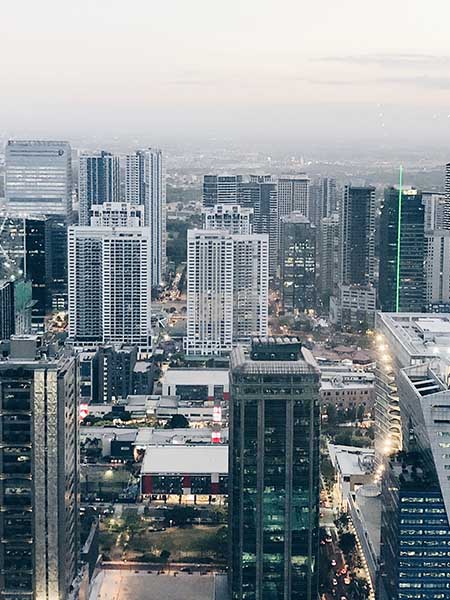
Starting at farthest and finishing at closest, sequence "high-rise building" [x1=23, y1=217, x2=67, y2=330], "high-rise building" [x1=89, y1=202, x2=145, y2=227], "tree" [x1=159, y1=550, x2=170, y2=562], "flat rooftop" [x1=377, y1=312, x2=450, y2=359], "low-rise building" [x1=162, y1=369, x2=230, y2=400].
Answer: "high-rise building" [x1=89, y1=202, x2=145, y2=227] → "high-rise building" [x1=23, y1=217, x2=67, y2=330] → "low-rise building" [x1=162, y1=369, x2=230, y2=400] → "tree" [x1=159, y1=550, x2=170, y2=562] → "flat rooftop" [x1=377, y1=312, x2=450, y2=359]

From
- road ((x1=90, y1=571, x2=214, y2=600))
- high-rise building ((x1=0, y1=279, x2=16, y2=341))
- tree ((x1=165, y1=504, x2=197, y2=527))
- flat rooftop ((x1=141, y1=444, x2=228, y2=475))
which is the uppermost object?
high-rise building ((x1=0, y1=279, x2=16, y2=341))

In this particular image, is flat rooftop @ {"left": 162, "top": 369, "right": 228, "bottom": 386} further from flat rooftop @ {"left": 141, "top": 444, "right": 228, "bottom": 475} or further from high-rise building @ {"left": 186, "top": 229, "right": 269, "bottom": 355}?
flat rooftop @ {"left": 141, "top": 444, "right": 228, "bottom": 475}

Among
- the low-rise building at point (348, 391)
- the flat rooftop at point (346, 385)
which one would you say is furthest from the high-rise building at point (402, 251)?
the flat rooftop at point (346, 385)

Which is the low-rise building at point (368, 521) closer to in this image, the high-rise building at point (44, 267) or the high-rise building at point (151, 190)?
the high-rise building at point (44, 267)

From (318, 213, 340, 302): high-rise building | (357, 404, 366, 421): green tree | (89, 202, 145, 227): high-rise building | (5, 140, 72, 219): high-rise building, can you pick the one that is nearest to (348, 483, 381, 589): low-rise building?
(357, 404, 366, 421): green tree

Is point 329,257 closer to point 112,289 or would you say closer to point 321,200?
point 321,200
